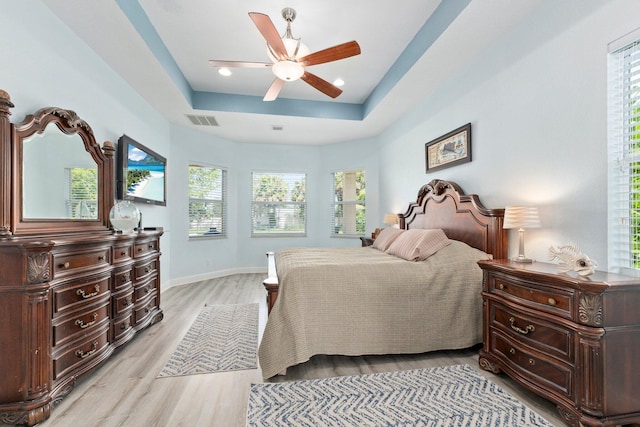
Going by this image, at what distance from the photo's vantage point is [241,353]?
2.47 meters

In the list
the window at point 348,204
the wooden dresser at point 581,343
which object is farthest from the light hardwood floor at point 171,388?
the window at point 348,204

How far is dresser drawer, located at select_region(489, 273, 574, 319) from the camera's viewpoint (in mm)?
1574

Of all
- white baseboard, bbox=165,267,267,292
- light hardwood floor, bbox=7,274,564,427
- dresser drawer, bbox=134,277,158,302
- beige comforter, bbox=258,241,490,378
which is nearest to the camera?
light hardwood floor, bbox=7,274,564,427

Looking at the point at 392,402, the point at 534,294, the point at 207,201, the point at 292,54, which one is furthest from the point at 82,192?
the point at 534,294

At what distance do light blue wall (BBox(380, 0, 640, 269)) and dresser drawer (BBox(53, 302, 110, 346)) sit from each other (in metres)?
3.24

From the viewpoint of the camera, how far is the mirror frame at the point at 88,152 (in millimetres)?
1936

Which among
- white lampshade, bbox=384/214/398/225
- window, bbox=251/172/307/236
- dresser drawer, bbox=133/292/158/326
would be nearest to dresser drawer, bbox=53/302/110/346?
dresser drawer, bbox=133/292/158/326

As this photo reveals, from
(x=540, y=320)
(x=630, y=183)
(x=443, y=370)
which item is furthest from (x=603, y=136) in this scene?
(x=443, y=370)

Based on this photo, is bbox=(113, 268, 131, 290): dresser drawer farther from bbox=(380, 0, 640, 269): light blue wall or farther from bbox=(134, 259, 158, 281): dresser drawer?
bbox=(380, 0, 640, 269): light blue wall

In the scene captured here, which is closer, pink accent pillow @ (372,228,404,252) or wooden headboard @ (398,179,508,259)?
wooden headboard @ (398,179,508,259)

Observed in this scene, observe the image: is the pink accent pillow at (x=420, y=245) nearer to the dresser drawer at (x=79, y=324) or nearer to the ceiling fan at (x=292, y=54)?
the ceiling fan at (x=292, y=54)

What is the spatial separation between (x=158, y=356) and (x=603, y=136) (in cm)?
346

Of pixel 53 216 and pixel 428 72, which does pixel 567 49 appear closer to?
pixel 428 72

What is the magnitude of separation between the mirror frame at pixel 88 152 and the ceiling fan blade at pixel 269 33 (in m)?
1.62
